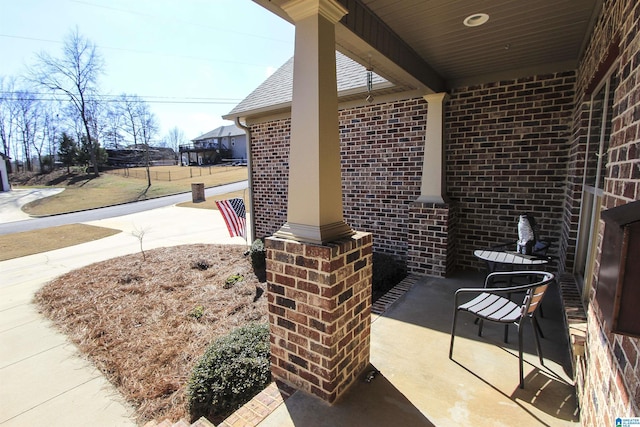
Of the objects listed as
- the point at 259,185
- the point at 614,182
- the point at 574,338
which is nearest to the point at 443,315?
the point at 574,338

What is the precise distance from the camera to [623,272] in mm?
675

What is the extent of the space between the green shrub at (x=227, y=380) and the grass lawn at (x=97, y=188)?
61.7 ft

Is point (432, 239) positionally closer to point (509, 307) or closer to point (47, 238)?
point (509, 307)

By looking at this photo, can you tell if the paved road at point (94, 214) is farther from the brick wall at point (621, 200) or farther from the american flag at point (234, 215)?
the brick wall at point (621, 200)

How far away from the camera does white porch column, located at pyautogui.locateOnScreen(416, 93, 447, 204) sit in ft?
13.9

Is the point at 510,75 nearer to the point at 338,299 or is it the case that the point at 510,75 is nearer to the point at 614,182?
the point at 614,182

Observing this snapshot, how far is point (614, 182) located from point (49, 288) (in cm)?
811

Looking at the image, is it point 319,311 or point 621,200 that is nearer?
point 621,200

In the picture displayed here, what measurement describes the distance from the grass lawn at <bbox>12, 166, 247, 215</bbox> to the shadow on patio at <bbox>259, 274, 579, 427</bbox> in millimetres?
19869

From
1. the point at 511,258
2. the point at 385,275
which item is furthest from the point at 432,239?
the point at 511,258

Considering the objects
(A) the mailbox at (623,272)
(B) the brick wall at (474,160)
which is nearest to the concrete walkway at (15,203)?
(B) the brick wall at (474,160)

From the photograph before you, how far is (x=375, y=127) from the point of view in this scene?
5043 mm

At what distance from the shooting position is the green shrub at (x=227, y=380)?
2348mm

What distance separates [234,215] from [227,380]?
5223mm
